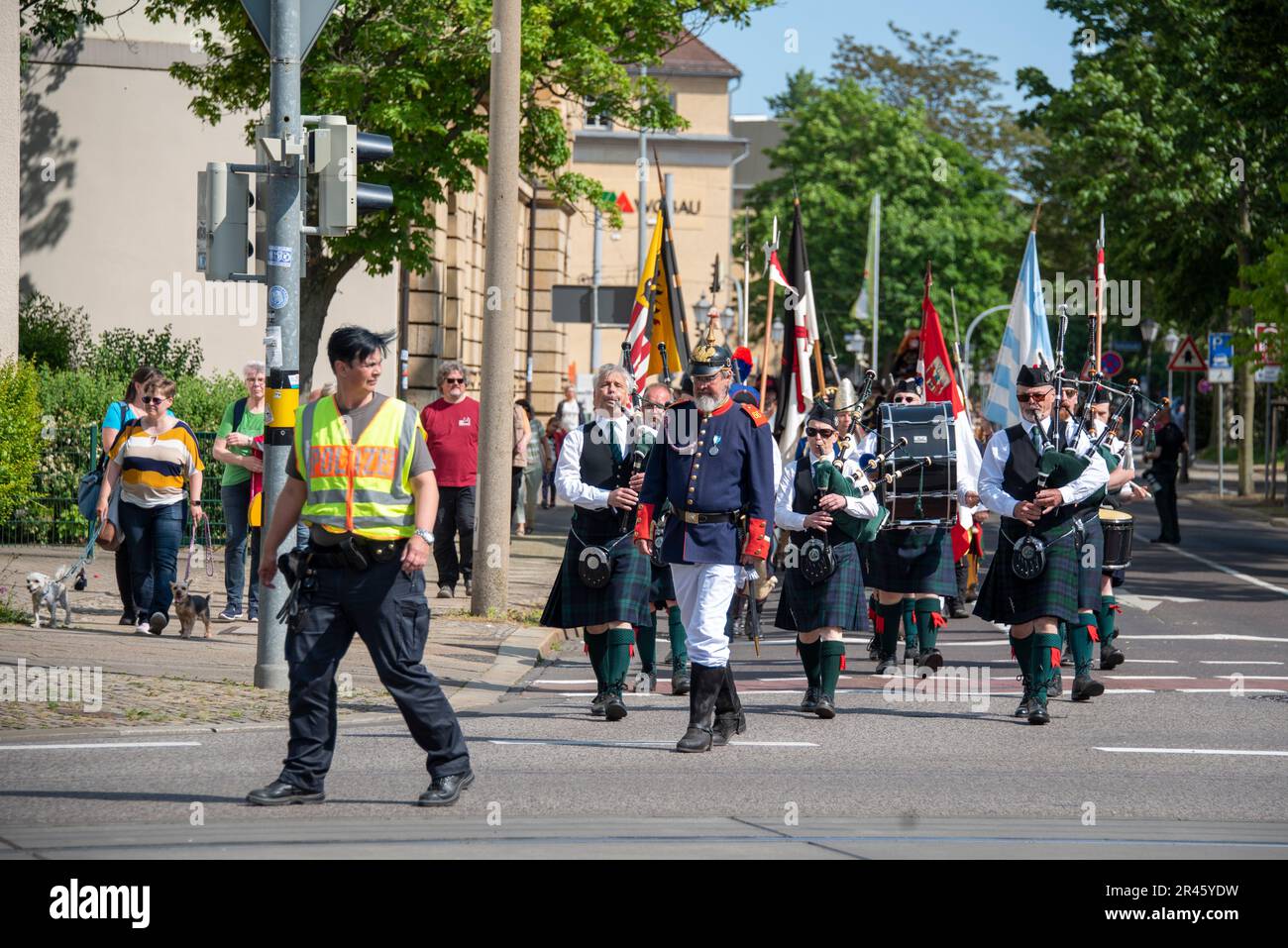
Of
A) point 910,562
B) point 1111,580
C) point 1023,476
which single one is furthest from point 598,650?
point 1111,580

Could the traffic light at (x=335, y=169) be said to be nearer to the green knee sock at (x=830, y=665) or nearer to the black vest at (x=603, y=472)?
the black vest at (x=603, y=472)

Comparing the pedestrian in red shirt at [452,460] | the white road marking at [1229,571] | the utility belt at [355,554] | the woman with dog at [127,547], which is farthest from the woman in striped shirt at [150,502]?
the white road marking at [1229,571]

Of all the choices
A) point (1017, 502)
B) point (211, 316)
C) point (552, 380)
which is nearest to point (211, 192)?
point (1017, 502)

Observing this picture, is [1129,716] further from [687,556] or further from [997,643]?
[997,643]

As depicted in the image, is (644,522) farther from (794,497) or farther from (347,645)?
(347,645)

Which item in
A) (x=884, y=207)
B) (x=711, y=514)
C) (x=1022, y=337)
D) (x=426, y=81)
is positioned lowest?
(x=711, y=514)

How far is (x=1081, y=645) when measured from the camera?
11211 mm

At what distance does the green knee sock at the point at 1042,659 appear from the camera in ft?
34.0

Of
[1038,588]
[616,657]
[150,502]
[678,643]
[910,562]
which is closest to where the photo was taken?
[616,657]

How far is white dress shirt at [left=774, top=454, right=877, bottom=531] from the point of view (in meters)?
10.7

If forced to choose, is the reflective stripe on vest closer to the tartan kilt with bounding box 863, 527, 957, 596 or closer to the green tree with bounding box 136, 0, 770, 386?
the tartan kilt with bounding box 863, 527, 957, 596

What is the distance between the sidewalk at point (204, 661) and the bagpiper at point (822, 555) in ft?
6.52

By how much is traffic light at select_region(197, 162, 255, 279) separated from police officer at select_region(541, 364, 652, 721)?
215 cm

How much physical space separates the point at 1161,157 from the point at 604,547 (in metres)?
29.8
